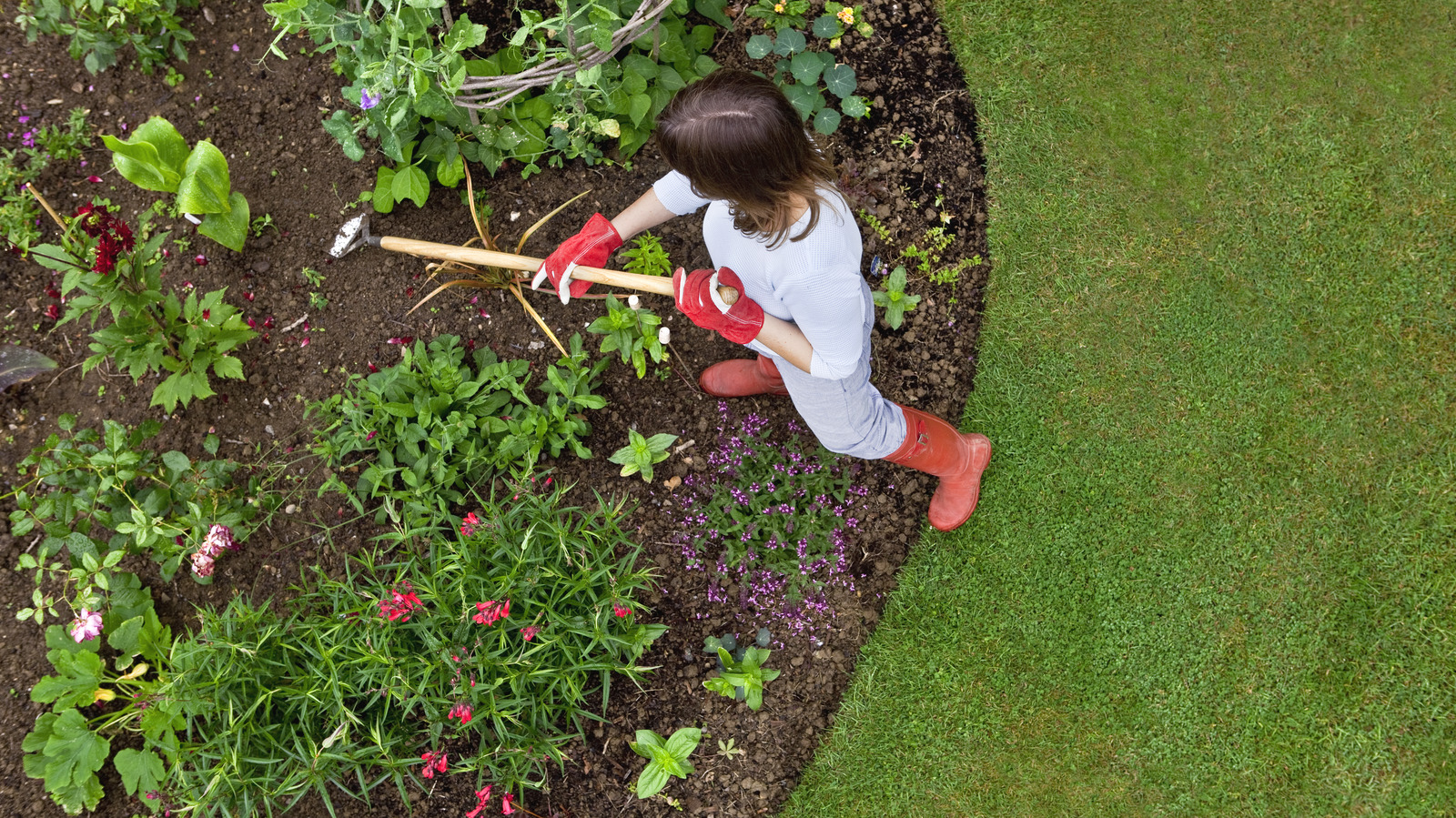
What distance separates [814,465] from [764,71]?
58.5 inches

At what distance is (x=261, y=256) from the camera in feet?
9.60

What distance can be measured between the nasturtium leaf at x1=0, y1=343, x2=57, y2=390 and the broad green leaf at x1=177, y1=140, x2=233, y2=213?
0.83m

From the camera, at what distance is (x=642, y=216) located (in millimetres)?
2387

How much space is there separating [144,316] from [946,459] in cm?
264

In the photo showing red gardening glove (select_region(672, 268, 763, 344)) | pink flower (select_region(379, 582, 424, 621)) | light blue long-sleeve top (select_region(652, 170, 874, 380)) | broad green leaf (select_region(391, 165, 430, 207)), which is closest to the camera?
light blue long-sleeve top (select_region(652, 170, 874, 380))

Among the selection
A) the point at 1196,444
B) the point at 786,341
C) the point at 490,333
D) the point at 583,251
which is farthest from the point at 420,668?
the point at 1196,444

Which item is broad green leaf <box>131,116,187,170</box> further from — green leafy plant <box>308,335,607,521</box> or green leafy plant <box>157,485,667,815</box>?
green leafy plant <box>157,485,667,815</box>

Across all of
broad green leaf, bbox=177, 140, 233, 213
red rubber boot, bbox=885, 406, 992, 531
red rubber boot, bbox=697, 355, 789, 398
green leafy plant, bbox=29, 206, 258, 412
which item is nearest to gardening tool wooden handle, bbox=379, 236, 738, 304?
red rubber boot, bbox=697, 355, 789, 398

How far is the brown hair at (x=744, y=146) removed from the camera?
1.70 metres

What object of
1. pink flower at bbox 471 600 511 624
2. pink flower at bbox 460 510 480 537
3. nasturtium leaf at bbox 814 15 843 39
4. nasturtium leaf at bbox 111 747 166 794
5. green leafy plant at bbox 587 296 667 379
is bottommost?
nasturtium leaf at bbox 111 747 166 794

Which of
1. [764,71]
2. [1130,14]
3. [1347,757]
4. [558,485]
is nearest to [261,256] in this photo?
[558,485]

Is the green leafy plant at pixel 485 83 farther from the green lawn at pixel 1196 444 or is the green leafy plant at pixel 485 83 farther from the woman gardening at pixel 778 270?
the green lawn at pixel 1196 444

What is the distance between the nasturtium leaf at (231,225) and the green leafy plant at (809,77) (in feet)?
6.00

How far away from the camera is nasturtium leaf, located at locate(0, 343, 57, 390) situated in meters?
2.78
